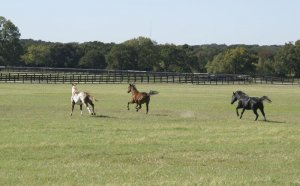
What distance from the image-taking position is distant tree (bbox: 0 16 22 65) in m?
108

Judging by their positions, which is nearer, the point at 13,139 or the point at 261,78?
the point at 13,139

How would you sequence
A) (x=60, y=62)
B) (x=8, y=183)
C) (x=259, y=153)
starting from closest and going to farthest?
1. (x=8, y=183)
2. (x=259, y=153)
3. (x=60, y=62)

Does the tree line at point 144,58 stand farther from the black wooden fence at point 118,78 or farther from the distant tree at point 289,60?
the black wooden fence at point 118,78

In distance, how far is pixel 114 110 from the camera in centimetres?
2948

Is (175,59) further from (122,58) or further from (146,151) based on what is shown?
(146,151)

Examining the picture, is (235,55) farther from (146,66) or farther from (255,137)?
(255,137)

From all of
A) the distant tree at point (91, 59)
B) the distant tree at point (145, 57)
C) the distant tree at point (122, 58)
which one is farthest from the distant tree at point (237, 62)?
the distant tree at point (91, 59)

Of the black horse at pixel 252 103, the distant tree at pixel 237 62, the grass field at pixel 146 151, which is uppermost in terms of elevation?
the distant tree at pixel 237 62

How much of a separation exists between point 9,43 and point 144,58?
102ft

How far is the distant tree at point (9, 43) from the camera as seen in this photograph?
10750 cm

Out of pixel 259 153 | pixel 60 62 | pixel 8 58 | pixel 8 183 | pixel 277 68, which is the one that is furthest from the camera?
pixel 60 62

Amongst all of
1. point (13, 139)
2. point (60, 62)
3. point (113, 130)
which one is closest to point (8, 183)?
point (13, 139)

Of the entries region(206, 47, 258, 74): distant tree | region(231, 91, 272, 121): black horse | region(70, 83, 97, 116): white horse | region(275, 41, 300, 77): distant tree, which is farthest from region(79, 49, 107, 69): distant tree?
region(231, 91, 272, 121): black horse

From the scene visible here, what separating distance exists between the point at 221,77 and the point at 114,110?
2099 inches
